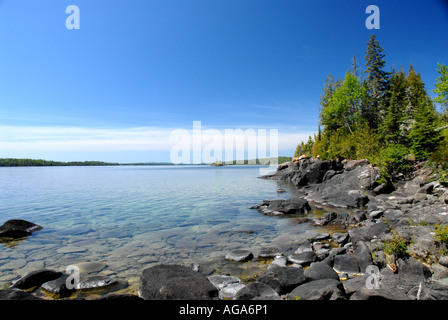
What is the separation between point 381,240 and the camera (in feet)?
32.7

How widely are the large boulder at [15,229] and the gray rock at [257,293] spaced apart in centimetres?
1592

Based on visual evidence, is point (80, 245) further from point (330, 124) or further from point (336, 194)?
point (330, 124)

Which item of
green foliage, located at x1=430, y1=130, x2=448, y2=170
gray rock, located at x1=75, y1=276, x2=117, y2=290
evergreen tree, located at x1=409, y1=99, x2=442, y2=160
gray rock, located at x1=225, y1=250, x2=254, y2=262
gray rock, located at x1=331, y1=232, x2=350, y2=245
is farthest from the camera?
evergreen tree, located at x1=409, y1=99, x2=442, y2=160

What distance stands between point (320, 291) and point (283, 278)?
5.33ft

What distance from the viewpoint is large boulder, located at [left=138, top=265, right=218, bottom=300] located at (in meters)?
6.46

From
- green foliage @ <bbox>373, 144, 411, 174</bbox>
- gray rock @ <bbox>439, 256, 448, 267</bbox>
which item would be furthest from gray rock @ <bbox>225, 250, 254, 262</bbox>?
green foliage @ <bbox>373, 144, 411, 174</bbox>

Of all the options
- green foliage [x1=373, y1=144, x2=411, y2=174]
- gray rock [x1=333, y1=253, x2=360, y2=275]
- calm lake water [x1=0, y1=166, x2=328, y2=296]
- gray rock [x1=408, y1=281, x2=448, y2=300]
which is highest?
green foliage [x1=373, y1=144, x2=411, y2=174]

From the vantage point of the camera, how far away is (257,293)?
6.46 meters

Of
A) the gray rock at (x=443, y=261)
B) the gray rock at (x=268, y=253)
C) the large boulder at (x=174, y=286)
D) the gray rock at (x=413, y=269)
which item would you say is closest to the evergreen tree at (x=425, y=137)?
the gray rock at (x=443, y=261)

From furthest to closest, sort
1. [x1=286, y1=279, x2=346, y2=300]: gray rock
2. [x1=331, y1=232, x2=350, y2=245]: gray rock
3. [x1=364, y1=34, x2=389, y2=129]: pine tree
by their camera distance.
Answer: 1. [x1=364, y1=34, x2=389, y2=129]: pine tree
2. [x1=331, y1=232, x2=350, y2=245]: gray rock
3. [x1=286, y1=279, x2=346, y2=300]: gray rock

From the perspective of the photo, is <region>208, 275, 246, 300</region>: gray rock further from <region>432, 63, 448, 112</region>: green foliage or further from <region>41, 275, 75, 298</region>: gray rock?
<region>432, 63, 448, 112</region>: green foliage

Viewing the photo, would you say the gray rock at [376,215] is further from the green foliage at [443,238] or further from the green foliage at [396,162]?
the green foliage at [396,162]

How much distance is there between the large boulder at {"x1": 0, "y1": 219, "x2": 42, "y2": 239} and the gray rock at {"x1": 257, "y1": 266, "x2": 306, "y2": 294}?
52.7 ft
